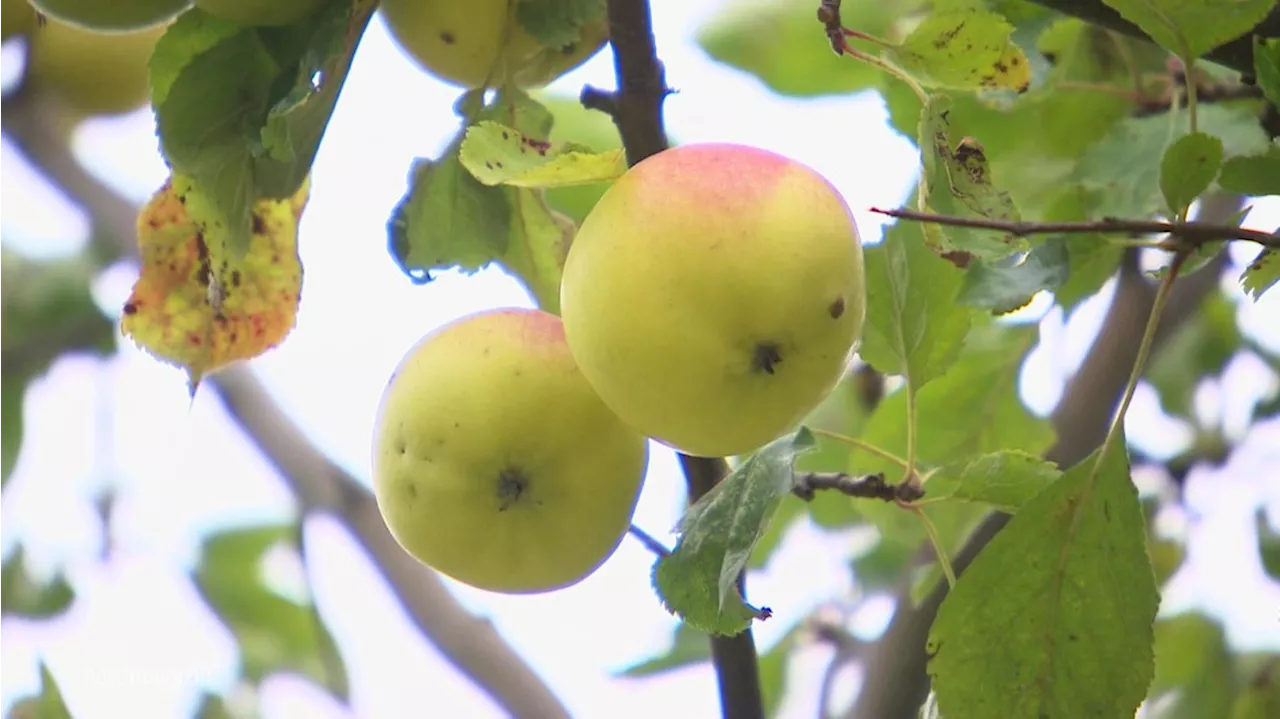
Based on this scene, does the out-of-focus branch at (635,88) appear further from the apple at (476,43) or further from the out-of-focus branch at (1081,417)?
the out-of-focus branch at (1081,417)

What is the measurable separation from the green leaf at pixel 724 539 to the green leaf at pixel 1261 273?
0.22 meters

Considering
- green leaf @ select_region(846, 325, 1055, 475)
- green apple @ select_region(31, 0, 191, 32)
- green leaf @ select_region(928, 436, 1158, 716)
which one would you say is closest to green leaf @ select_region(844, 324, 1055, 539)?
green leaf @ select_region(846, 325, 1055, 475)

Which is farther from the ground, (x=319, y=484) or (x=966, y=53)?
(x=319, y=484)

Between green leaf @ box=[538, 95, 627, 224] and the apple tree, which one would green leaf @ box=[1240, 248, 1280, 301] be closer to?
the apple tree

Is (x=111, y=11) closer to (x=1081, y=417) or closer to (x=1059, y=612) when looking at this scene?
(x=1059, y=612)

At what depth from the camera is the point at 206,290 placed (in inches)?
32.6

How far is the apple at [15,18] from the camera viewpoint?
92 centimetres

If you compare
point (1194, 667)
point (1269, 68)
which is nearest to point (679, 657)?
point (1194, 667)

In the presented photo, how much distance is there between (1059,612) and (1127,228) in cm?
23

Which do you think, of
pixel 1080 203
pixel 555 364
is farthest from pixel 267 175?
pixel 1080 203

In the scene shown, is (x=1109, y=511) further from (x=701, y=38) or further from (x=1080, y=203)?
(x=701, y=38)

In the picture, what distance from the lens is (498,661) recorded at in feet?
3.63

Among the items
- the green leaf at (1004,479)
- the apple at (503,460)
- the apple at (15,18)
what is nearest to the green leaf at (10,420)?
the apple at (15,18)

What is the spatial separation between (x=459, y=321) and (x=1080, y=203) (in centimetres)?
52
